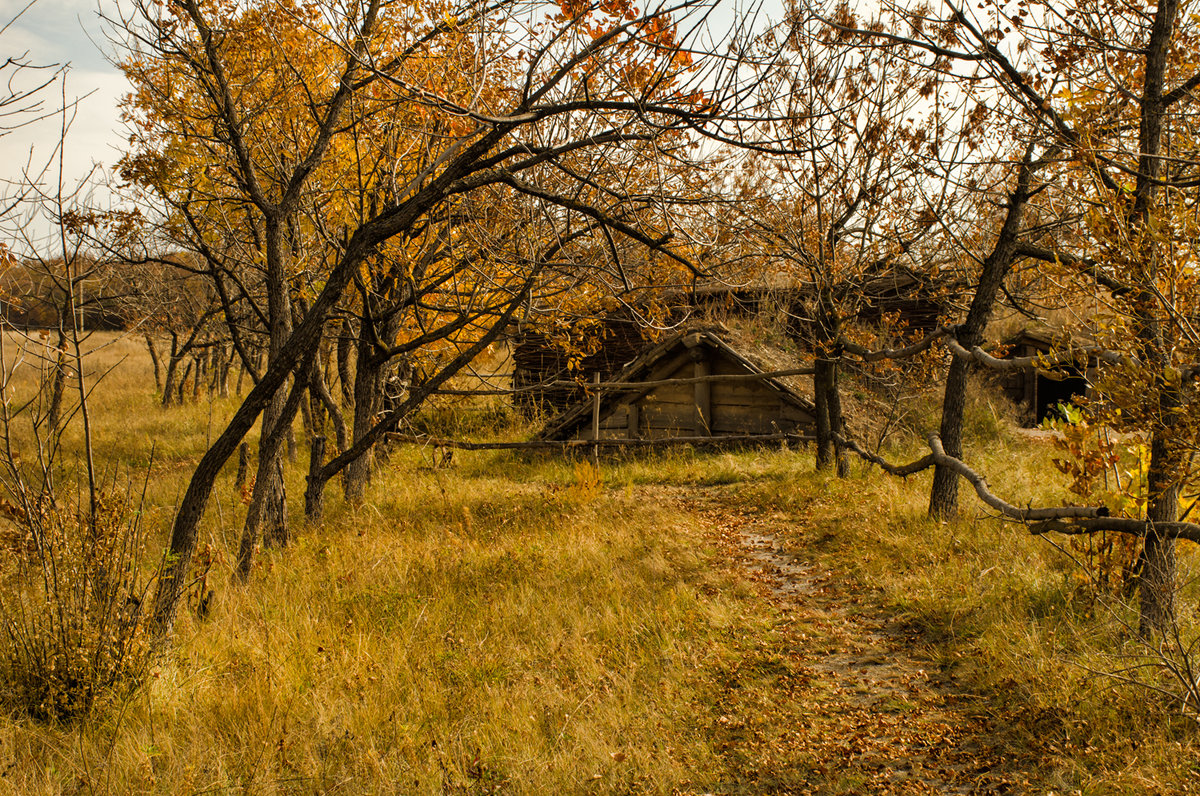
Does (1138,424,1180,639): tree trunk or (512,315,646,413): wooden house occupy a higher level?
(512,315,646,413): wooden house

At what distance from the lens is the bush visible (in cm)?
375

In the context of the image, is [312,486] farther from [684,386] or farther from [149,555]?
[684,386]

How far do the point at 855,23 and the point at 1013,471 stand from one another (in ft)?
21.2

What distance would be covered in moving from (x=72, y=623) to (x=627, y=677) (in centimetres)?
309

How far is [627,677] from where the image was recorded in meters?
4.31

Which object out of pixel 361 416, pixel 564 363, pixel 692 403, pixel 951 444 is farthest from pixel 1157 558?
pixel 564 363

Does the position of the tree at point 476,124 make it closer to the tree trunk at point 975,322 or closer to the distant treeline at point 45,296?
the distant treeline at point 45,296

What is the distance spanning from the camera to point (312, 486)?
7602 mm

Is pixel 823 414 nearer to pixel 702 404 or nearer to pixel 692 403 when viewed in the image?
pixel 702 404

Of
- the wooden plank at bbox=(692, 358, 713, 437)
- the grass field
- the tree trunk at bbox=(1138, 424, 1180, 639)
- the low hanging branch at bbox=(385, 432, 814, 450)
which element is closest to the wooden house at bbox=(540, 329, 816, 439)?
the wooden plank at bbox=(692, 358, 713, 437)

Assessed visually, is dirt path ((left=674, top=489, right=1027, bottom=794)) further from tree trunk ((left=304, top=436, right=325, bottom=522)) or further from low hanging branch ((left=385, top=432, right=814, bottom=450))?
tree trunk ((left=304, top=436, right=325, bottom=522))

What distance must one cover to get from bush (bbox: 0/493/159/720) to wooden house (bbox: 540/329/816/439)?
8607mm

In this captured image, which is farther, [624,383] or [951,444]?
[624,383]

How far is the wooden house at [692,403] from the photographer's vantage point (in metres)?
12.3
